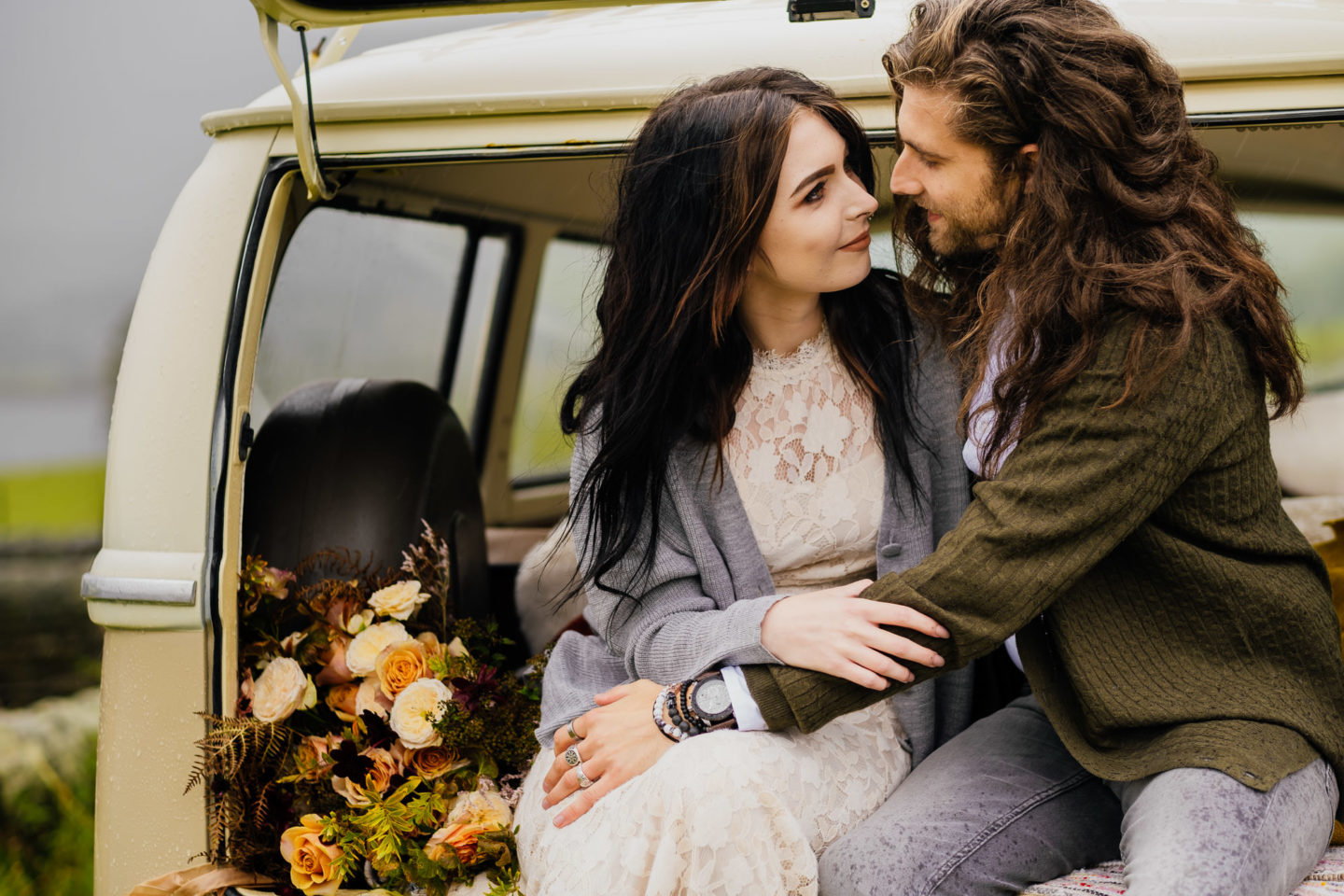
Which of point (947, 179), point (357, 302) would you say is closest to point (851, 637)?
point (947, 179)

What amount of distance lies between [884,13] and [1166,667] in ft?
3.77

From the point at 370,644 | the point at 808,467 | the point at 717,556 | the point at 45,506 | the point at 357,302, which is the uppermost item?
the point at 357,302

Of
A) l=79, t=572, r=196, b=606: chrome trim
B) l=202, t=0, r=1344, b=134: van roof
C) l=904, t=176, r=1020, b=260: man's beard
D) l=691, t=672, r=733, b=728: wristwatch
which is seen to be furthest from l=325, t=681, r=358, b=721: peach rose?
l=904, t=176, r=1020, b=260: man's beard

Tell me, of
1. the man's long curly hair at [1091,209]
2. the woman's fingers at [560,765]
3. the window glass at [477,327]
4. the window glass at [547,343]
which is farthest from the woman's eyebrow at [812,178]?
the window glass at [547,343]

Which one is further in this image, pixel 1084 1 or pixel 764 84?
pixel 764 84

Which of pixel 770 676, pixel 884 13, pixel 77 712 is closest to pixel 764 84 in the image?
pixel 884 13

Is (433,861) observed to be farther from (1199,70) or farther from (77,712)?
(77,712)

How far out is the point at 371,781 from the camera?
1.89 metres

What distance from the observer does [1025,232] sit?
1.55 meters

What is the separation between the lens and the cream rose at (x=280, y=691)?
185 centimetres

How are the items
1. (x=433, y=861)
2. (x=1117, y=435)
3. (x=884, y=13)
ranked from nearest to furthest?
(x=1117, y=435) → (x=433, y=861) → (x=884, y=13)

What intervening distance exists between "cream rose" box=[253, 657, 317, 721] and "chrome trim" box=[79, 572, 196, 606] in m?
0.21

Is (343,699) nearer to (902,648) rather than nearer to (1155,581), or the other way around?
(902,648)

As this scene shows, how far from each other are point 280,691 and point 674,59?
1.23 meters
